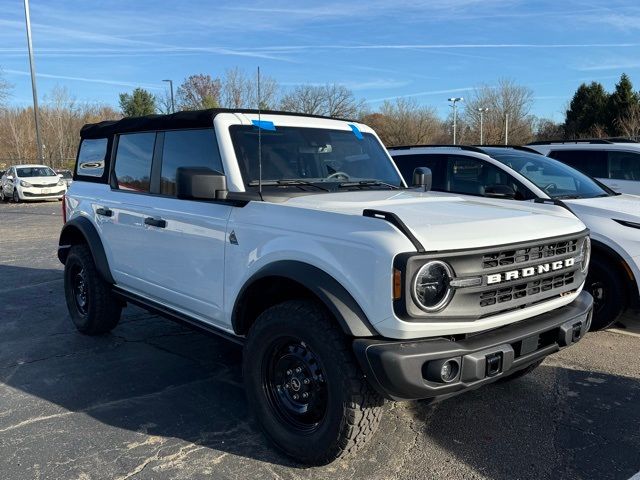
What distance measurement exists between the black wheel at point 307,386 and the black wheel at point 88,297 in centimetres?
238

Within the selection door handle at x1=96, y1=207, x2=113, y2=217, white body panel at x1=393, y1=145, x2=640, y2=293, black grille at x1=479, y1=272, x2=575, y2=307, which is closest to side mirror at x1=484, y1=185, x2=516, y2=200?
white body panel at x1=393, y1=145, x2=640, y2=293

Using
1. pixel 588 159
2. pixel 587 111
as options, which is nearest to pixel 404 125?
pixel 587 111

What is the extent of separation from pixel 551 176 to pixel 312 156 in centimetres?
361

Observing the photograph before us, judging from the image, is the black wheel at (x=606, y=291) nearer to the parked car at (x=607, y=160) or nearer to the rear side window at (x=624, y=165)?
the parked car at (x=607, y=160)

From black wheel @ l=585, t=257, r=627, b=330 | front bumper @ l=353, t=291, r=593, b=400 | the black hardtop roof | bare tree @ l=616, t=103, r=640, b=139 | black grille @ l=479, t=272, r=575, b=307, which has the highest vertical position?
bare tree @ l=616, t=103, r=640, b=139

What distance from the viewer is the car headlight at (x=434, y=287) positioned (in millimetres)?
2637

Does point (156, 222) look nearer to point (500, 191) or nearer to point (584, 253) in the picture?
point (584, 253)

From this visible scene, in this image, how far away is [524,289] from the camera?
304 cm

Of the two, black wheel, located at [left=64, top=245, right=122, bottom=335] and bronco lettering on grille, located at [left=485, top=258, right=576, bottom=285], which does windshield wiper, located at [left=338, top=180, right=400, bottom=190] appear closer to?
bronco lettering on grille, located at [left=485, top=258, right=576, bottom=285]

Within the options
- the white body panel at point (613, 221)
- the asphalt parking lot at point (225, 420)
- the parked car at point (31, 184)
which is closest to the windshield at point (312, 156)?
the asphalt parking lot at point (225, 420)

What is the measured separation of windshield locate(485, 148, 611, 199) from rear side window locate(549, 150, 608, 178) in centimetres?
218

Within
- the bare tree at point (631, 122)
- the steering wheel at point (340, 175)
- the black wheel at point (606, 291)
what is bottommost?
the black wheel at point (606, 291)

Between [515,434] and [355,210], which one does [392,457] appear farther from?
[355,210]

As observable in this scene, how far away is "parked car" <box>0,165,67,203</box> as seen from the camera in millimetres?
22141
